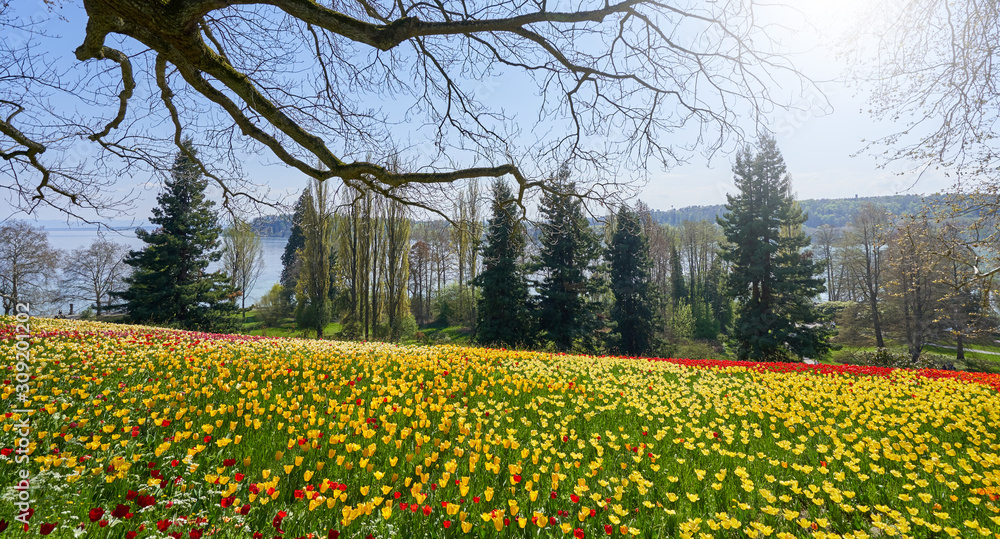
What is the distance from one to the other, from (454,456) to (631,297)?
21.1 metres

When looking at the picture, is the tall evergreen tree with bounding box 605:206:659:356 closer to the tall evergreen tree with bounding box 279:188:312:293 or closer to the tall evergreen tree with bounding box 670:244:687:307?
the tall evergreen tree with bounding box 670:244:687:307

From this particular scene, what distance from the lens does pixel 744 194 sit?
2028 cm

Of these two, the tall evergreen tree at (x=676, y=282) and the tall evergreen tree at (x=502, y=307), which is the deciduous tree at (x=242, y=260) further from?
the tall evergreen tree at (x=676, y=282)

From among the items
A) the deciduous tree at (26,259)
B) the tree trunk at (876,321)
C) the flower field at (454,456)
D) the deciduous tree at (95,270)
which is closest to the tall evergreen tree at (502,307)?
the flower field at (454,456)

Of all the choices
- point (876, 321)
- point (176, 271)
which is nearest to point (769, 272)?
point (876, 321)

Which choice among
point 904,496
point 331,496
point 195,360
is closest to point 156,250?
point 195,360

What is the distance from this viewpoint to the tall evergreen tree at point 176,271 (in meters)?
18.8

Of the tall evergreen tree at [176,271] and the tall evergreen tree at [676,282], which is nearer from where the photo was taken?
the tall evergreen tree at [176,271]

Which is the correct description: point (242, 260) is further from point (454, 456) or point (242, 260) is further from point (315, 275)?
point (454, 456)

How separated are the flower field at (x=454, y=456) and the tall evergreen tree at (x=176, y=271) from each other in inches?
637

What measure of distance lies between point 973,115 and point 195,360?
31.7ft

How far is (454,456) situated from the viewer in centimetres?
303

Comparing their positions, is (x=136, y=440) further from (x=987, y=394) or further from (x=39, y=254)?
(x=39, y=254)

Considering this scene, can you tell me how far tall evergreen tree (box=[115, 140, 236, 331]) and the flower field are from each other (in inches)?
637
